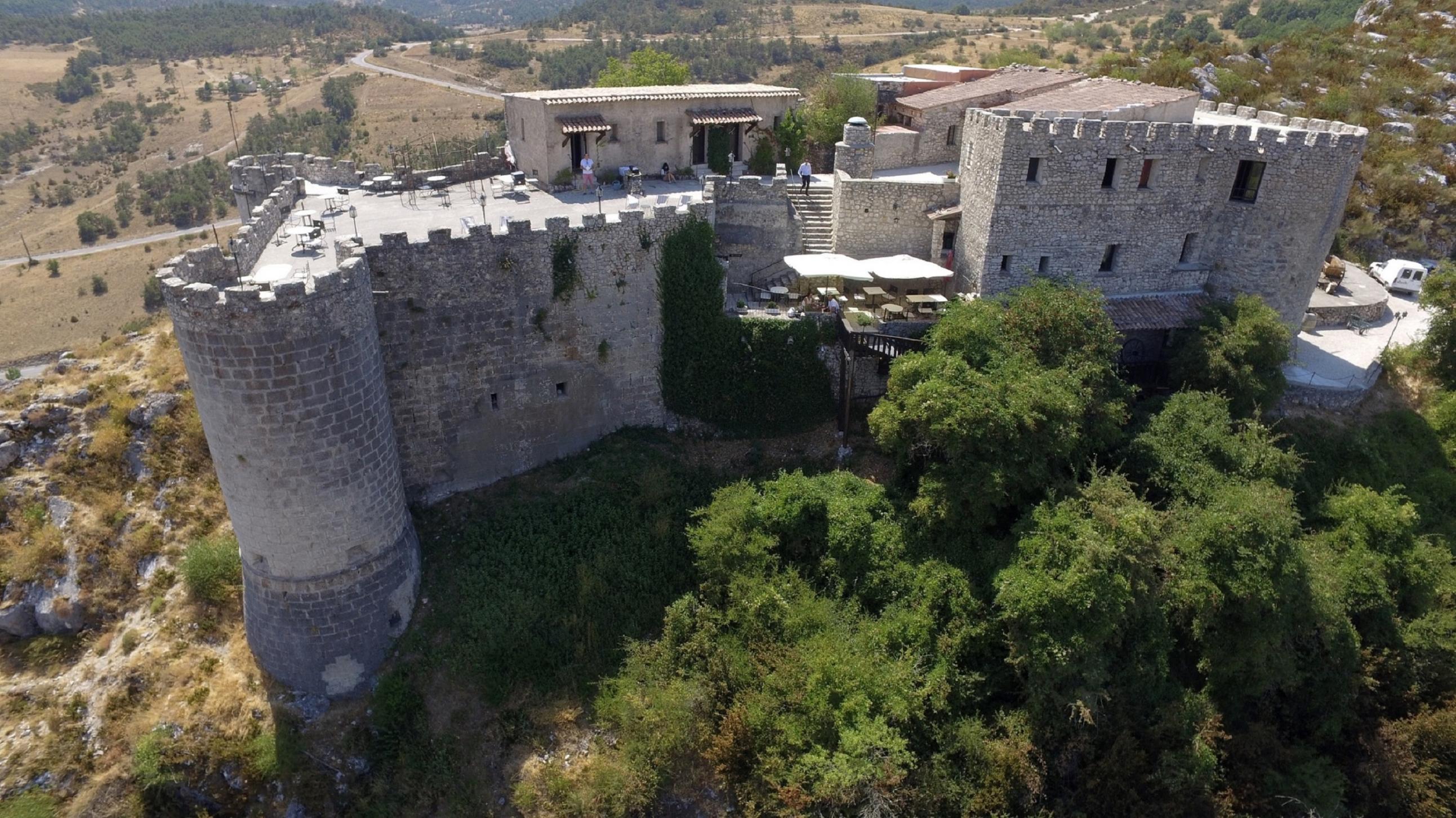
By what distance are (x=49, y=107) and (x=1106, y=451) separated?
97.8 meters

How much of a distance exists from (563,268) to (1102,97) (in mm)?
18099

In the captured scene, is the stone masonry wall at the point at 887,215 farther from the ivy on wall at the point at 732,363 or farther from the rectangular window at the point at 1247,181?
the rectangular window at the point at 1247,181

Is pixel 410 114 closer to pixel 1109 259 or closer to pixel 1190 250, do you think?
pixel 1109 259

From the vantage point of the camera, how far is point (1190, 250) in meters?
24.0

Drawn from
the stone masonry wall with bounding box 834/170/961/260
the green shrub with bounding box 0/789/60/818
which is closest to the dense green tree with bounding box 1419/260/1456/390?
the stone masonry wall with bounding box 834/170/961/260

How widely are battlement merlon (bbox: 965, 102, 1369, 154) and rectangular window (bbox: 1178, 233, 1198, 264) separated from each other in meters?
2.65

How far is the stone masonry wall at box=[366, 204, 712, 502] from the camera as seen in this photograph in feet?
61.7

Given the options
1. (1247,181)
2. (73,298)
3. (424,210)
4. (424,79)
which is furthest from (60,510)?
(424,79)

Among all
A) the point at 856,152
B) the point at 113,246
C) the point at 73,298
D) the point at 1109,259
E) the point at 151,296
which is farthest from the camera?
the point at 113,246

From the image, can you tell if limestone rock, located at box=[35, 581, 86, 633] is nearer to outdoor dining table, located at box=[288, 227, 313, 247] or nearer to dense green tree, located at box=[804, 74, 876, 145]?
outdoor dining table, located at box=[288, 227, 313, 247]

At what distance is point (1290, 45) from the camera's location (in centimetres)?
4678

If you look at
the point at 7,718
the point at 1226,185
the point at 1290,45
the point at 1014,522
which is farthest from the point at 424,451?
the point at 1290,45

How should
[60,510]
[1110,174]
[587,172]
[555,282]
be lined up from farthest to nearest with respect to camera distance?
[587,172]
[1110,174]
[60,510]
[555,282]

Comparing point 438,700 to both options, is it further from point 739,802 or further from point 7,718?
point 7,718
